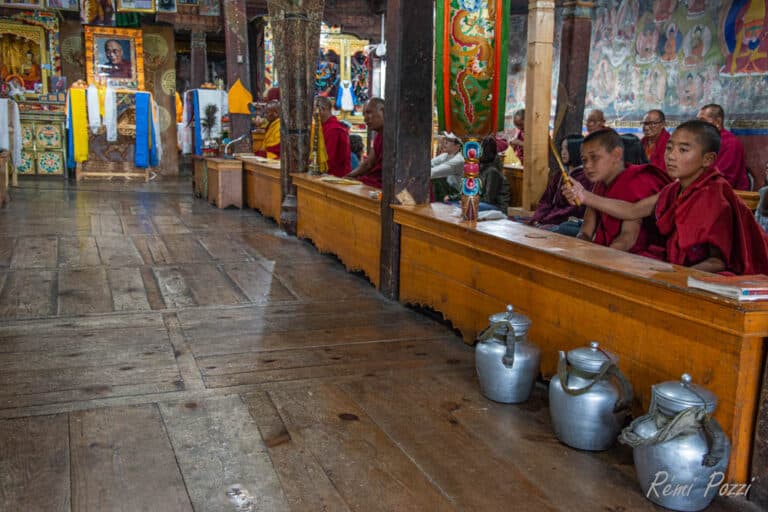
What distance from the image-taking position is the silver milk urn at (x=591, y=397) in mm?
2393

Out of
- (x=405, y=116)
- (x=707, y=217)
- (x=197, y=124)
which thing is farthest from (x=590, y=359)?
(x=197, y=124)

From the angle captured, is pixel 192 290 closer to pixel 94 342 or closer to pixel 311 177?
pixel 94 342

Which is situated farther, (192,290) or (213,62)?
(213,62)

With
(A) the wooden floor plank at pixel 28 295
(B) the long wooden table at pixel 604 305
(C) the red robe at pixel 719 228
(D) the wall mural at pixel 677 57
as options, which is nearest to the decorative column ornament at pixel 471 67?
(B) the long wooden table at pixel 604 305

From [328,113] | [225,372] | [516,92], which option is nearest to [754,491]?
[225,372]

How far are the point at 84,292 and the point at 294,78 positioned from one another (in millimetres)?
3119

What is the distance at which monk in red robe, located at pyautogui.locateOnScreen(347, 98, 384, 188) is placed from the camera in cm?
603

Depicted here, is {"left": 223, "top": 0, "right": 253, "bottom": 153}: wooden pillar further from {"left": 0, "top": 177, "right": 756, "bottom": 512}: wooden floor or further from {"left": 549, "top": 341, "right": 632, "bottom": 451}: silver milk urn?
{"left": 549, "top": 341, "right": 632, "bottom": 451}: silver milk urn

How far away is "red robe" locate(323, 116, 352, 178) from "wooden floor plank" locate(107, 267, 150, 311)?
108 inches

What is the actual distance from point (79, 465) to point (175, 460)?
31cm

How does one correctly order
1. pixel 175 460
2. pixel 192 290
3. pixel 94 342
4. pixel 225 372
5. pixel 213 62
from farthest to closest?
pixel 213 62 → pixel 192 290 → pixel 94 342 → pixel 225 372 → pixel 175 460

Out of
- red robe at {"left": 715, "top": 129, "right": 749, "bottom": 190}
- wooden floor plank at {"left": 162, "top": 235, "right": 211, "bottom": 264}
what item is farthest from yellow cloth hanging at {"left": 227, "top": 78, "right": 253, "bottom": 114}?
red robe at {"left": 715, "top": 129, "right": 749, "bottom": 190}

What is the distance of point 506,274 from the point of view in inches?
131

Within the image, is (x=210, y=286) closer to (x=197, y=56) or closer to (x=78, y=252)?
(x=78, y=252)
